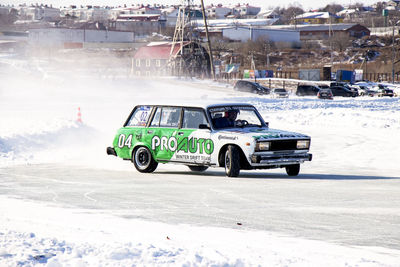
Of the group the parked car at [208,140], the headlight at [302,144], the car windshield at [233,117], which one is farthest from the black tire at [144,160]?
the headlight at [302,144]

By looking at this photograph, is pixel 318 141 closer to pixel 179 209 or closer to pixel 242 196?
pixel 242 196

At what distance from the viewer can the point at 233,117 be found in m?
13.7

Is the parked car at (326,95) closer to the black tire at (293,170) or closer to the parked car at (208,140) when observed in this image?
the parked car at (208,140)

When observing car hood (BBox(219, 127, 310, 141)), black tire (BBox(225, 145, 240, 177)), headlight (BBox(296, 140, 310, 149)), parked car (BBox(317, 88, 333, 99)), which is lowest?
parked car (BBox(317, 88, 333, 99))

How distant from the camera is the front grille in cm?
1277

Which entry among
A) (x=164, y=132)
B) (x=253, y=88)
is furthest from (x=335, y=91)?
(x=164, y=132)

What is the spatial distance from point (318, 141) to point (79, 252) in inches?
679

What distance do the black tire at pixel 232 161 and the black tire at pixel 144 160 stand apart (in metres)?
1.89

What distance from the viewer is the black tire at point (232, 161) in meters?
12.7

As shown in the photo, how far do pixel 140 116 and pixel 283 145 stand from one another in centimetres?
336

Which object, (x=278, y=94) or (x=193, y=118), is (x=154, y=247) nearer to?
(x=193, y=118)

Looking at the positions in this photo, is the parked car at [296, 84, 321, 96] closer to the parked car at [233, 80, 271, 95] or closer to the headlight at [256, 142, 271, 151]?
the parked car at [233, 80, 271, 95]

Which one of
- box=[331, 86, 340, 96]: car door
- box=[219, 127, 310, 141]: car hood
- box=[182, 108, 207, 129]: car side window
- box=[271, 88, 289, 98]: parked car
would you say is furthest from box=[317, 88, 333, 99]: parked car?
box=[219, 127, 310, 141]: car hood

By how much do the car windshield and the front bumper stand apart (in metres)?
1.16
